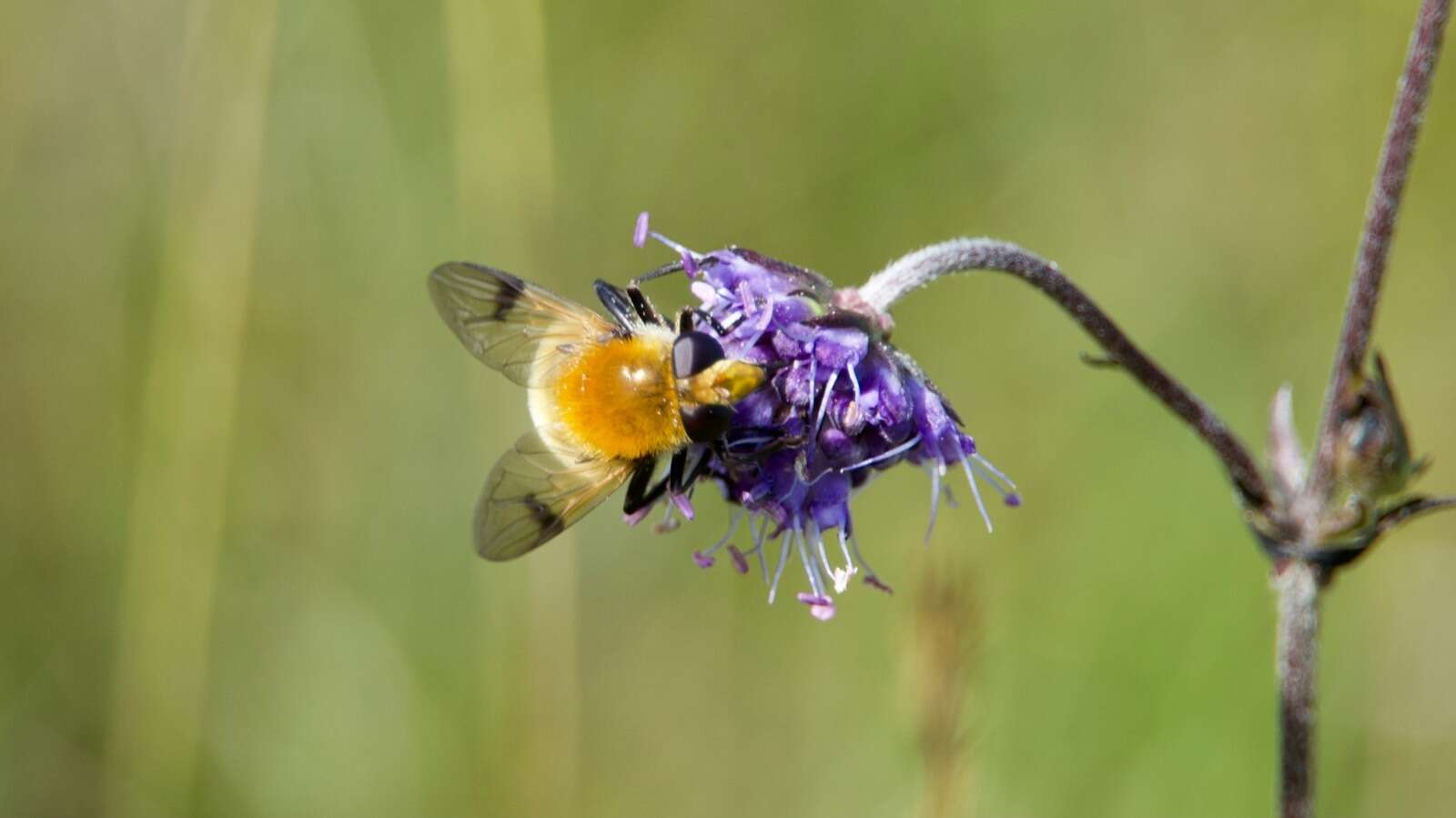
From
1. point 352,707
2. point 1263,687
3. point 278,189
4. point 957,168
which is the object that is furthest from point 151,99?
point 1263,687

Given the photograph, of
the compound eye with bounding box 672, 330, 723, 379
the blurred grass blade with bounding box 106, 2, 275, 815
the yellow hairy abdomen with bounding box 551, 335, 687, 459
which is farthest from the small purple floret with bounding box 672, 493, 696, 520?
the blurred grass blade with bounding box 106, 2, 275, 815

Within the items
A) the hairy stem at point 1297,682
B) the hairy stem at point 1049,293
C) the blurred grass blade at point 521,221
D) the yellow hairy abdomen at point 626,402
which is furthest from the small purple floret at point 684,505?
the blurred grass blade at point 521,221

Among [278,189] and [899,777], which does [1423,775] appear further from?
[278,189]

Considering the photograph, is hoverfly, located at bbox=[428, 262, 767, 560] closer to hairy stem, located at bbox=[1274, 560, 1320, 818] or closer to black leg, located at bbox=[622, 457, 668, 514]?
black leg, located at bbox=[622, 457, 668, 514]

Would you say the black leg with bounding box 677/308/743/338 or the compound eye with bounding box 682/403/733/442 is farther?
the black leg with bounding box 677/308/743/338

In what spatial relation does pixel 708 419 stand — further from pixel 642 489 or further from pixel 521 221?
pixel 521 221
